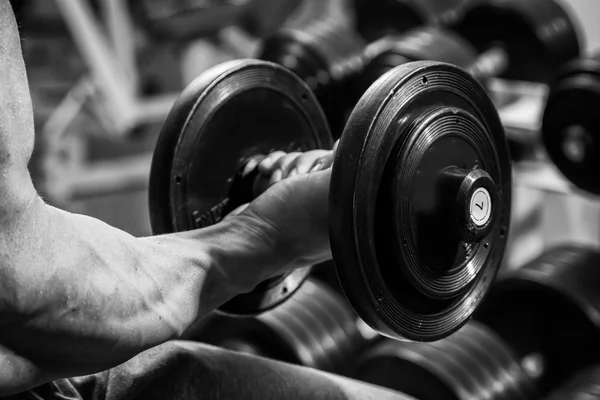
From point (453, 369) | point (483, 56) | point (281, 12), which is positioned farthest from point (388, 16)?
point (453, 369)

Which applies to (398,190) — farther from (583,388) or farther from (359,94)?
(359,94)

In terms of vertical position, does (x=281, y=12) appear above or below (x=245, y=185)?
below

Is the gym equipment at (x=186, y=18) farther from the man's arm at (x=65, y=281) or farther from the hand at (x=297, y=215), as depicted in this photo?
the man's arm at (x=65, y=281)

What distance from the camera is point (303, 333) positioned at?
163 cm

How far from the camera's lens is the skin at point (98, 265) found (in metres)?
0.75

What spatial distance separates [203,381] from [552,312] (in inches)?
38.6

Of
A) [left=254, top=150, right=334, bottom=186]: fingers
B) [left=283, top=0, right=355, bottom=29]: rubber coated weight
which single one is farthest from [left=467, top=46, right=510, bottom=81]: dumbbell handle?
[left=283, top=0, right=355, bottom=29]: rubber coated weight

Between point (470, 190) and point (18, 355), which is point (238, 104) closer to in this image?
point (470, 190)

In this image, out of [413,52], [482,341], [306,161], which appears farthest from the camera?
[413,52]

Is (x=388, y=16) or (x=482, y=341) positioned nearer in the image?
(x=482, y=341)

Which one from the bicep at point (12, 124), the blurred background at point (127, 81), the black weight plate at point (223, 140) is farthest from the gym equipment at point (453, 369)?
the blurred background at point (127, 81)

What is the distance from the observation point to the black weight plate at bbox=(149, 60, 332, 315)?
3.80 ft

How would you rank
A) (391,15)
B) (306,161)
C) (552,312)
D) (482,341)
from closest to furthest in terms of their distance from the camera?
1. (306,161)
2. (482,341)
3. (552,312)
4. (391,15)

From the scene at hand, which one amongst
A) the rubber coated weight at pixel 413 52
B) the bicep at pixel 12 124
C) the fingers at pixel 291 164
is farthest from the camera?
the rubber coated weight at pixel 413 52
